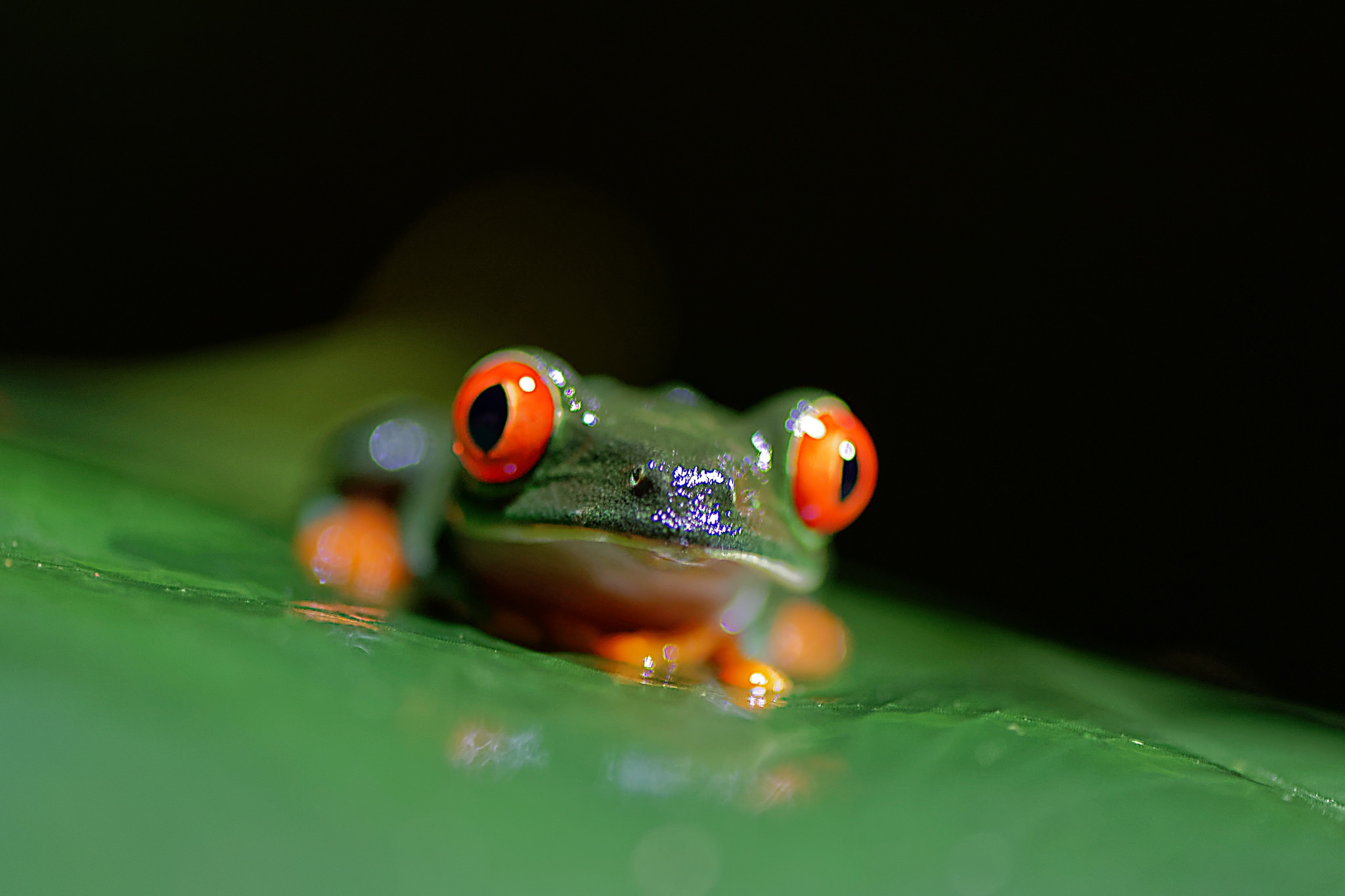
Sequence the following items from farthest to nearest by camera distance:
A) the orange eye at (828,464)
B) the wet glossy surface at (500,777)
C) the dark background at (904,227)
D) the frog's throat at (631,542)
→ 1. the dark background at (904,227)
2. the orange eye at (828,464)
3. the frog's throat at (631,542)
4. the wet glossy surface at (500,777)

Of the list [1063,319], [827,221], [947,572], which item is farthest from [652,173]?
[947,572]

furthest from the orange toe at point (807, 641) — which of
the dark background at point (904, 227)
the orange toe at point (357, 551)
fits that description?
the orange toe at point (357, 551)

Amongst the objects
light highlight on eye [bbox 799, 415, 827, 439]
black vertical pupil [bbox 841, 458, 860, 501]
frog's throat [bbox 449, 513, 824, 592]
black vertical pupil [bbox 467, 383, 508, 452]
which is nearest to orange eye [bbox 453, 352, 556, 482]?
black vertical pupil [bbox 467, 383, 508, 452]

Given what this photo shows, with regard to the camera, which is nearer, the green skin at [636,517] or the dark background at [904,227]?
the green skin at [636,517]

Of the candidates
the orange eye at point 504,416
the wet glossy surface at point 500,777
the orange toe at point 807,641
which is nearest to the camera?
the wet glossy surface at point 500,777

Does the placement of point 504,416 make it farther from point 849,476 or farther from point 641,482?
point 849,476

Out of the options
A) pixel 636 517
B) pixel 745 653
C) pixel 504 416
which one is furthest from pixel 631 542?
pixel 745 653

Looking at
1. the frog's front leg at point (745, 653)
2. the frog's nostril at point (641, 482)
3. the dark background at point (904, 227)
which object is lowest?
the frog's front leg at point (745, 653)

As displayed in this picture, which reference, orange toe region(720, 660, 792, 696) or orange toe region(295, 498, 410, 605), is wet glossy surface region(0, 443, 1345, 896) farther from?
orange toe region(295, 498, 410, 605)

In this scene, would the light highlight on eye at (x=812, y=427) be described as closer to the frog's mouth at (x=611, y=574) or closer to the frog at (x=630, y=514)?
the frog at (x=630, y=514)
